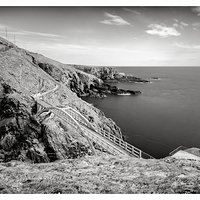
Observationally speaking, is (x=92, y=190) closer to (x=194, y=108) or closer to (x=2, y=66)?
(x=2, y=66)

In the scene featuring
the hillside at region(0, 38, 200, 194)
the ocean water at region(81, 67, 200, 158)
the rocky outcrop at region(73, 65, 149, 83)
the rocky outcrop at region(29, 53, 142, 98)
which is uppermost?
the rocky outcrop at region(73, 65, 149, 83)

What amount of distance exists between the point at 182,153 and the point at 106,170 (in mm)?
7456

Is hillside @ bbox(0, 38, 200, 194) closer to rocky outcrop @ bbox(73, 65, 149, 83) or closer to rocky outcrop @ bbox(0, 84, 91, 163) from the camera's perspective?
rocky outcrop @ bbox(0, 84, 91, 163)

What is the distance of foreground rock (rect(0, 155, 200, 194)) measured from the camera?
9.41m

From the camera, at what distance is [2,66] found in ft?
121

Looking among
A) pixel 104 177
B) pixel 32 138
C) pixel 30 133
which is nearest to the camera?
pixel 104 177

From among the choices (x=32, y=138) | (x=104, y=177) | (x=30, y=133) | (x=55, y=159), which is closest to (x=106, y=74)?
(x=30, y=133)

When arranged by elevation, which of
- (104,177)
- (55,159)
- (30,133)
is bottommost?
(55,159)

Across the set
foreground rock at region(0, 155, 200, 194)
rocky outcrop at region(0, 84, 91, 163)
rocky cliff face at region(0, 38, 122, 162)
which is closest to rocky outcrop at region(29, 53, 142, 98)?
rocky cliff face at region(0, 38, 122, 162)

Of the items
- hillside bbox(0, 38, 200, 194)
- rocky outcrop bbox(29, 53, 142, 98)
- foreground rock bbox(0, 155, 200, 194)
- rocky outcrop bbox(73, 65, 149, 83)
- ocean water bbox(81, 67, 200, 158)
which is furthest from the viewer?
rocky outcrop bbox(73, 65, 149, 83)

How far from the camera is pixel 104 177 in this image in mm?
11008

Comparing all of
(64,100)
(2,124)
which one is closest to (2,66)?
(64,100)

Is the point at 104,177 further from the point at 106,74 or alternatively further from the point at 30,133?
the point at 106,74

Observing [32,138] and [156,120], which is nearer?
[32,138]
